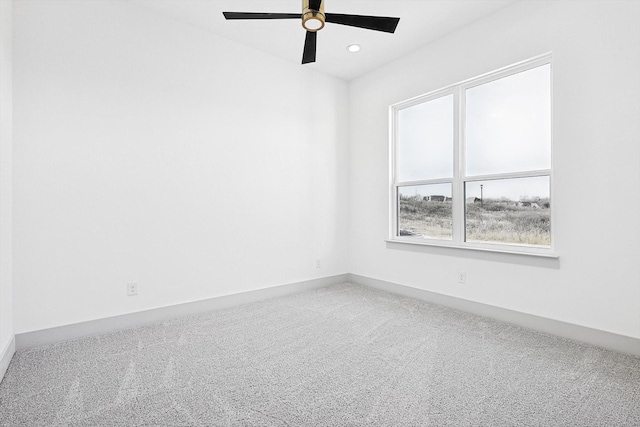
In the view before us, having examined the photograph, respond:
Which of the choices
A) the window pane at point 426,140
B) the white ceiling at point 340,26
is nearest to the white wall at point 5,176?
the white ceiling at point 340,26

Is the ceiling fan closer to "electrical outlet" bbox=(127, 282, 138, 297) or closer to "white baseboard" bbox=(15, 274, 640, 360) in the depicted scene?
"electrical outlet" bbox=(127, 282, 138, 297)

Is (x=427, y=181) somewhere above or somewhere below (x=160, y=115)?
below

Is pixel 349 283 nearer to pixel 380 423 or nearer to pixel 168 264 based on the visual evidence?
pixel 168 264

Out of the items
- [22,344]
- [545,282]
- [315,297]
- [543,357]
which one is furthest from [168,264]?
[545,282]

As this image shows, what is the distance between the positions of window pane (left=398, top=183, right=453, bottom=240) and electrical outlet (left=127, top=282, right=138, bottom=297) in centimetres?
286

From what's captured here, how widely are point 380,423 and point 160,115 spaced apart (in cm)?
292

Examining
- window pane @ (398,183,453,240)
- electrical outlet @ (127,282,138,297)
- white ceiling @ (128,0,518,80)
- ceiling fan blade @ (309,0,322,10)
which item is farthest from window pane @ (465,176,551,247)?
electrical outlet @ (127,282,138,297)

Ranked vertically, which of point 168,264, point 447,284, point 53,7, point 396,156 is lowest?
point 447,284

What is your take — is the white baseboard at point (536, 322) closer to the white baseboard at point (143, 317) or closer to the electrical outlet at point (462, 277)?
the electrical outlet at point (462, 277)

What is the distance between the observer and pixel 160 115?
296cm

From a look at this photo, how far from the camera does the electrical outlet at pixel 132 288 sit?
2810 millimetres

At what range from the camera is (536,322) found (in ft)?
8.83

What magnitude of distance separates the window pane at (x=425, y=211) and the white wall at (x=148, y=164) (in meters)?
1.10

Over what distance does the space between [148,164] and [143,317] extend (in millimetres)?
1348
